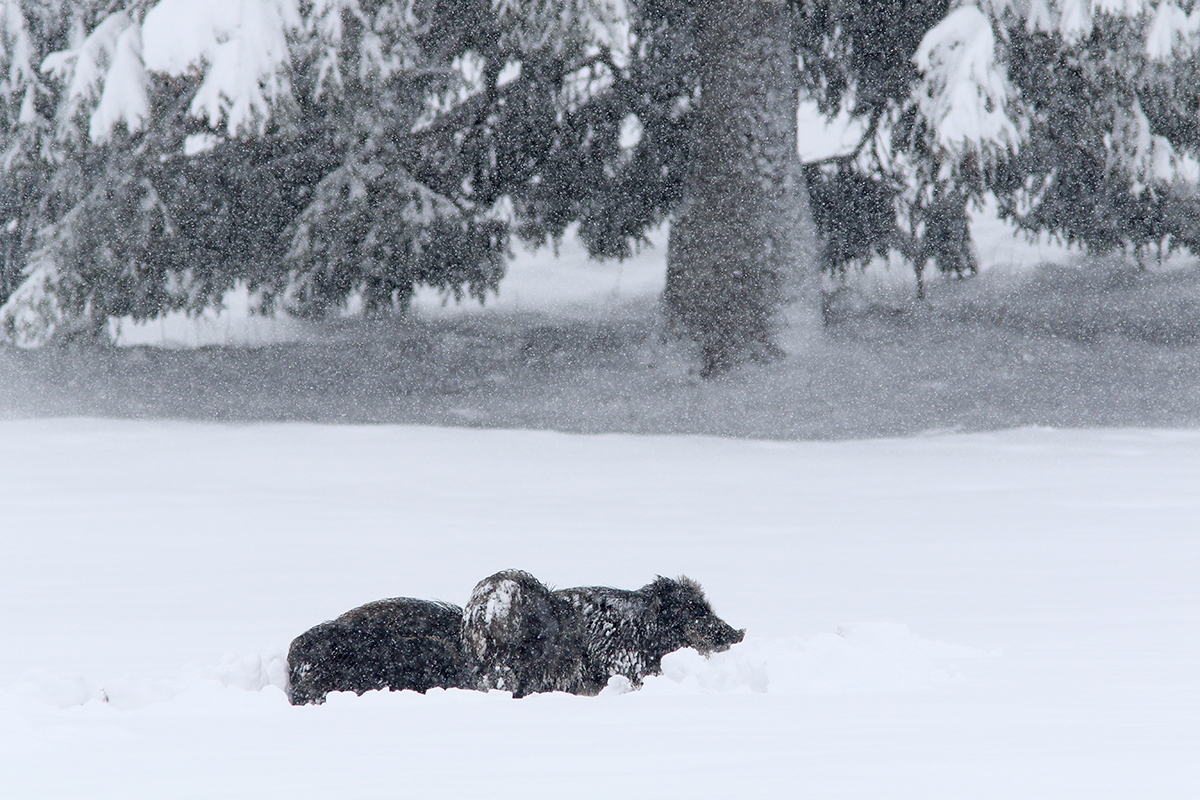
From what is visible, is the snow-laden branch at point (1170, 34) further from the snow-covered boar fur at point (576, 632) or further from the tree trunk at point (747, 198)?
the snow-covered boar fur at point (576, 632)

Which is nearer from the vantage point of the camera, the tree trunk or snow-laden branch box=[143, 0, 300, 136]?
snow-laden branch box=[143, 0, 300, 136]

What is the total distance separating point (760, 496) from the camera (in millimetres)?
8219

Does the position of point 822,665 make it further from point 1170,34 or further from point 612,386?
point 1170,34

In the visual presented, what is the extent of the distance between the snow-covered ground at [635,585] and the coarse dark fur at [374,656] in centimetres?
14

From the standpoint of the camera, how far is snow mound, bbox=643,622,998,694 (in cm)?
375

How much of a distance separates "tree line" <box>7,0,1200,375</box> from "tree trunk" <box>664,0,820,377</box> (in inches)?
1.0

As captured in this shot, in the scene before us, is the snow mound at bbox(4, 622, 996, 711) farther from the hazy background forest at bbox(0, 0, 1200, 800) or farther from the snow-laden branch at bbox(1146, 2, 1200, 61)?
the snow-laden branch at bbox(1146, 2, 1200, 61)

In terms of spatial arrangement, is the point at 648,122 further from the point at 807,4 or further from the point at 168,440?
the point at 168,440

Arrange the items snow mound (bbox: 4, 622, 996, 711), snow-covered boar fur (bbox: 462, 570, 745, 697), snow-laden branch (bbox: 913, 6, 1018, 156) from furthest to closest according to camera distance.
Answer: snow-laden branch (bbox: 913, 6, 1018, 156) → snow-covered boar fur (bbox: 462, 570, 745, 697) → snow mound (bbox: 4, 622, 996, 711)

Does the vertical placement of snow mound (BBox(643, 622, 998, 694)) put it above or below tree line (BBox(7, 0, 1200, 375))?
below

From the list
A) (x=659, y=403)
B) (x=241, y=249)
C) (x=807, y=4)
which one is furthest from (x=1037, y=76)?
(x=241, y=249)

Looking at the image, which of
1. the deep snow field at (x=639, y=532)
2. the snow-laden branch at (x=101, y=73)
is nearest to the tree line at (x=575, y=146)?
the snow-laden branch at (x=101, y=73)

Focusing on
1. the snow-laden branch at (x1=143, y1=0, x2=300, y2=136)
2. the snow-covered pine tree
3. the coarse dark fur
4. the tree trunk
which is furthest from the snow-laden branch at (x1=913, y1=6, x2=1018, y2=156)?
the coarse dark fur

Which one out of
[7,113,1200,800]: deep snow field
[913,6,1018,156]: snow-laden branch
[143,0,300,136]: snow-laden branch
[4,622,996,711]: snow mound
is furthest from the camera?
[913,6,1018,156]: snow-laden branch
